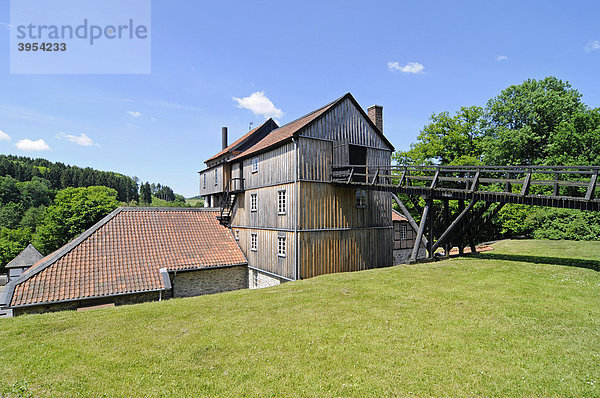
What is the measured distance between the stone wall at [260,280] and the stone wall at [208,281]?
602 mm

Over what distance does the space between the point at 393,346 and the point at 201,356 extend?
4.45 metres

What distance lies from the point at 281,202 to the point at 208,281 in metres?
7.70

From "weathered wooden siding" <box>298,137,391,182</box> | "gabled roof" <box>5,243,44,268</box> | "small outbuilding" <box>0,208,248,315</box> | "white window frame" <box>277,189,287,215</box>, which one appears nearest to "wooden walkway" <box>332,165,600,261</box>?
"weathered wooden siding" <box>298,137,391,182</box>

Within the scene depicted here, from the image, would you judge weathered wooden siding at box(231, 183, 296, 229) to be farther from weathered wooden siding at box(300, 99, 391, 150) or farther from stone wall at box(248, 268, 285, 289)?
weathered wooden siding at box(300, 99, 391, 150)

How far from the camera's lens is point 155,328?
8.74 meters

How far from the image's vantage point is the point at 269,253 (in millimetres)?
18391

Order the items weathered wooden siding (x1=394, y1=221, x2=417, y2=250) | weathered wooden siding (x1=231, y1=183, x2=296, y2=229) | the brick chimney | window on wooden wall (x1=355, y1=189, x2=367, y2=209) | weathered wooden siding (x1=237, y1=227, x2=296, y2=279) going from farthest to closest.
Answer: weathered wooden siding (x1=394, y1=221, x2=417, y2=250) → the brick chimney → window on wooden wall (x1=355, y1=189, x2=367, y2=209) → weathered wooden siding (x1=231, y1=183, x2=296, y2=229) → weathered wooden siding (x1=237, y1=227, x2=296, y2=279)

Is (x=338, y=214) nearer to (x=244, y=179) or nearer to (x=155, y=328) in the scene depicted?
(x=244, y=179)

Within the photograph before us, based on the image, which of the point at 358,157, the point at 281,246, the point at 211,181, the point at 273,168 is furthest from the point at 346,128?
the point at 211,181

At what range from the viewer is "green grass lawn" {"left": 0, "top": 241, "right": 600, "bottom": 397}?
5379 millimetres

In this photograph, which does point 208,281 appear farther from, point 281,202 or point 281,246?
point 281,202

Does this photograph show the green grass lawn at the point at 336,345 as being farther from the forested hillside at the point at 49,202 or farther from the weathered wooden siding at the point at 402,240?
the forested hillside at the point at 49,202

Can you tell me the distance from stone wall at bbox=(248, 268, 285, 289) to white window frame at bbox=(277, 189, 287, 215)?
13.5 feet

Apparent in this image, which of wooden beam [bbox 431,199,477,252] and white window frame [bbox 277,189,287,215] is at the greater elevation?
white window frame [bbox 277,189,287,215]
